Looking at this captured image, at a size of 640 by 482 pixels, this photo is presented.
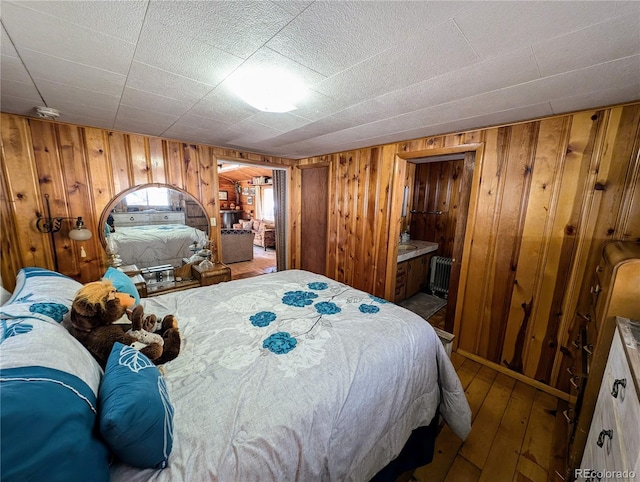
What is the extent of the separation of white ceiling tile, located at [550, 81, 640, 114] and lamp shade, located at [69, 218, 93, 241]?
3.89 m

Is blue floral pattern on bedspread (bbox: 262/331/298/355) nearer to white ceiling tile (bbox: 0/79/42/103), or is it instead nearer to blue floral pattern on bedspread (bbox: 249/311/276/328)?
blue floral pattern on bedspread (bbox: 249/311/276/328)

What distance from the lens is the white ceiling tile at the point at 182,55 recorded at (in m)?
1.05

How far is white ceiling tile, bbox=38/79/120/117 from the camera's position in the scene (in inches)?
60.4

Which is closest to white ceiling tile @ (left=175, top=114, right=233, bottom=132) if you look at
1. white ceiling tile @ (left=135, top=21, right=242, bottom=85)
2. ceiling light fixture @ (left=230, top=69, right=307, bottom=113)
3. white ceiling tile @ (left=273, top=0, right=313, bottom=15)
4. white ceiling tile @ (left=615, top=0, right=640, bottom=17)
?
ceiling light fixture @ (left=230, top=69, right=307, bottom=113)

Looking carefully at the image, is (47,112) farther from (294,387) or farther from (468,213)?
(468,213)

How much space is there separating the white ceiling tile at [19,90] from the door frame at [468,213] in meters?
3.01

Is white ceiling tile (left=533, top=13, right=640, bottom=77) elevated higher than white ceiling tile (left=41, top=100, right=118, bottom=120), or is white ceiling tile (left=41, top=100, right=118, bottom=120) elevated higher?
white ceiling tile (left=533, top=13, right=640, bottom=77)

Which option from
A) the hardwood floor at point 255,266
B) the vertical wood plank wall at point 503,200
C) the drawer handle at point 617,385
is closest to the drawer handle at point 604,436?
A: the drawer handle at point 617,385

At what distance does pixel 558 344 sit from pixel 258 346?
2.36 m

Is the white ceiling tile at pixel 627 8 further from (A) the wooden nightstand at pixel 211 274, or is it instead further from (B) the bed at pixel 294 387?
(A) the wooden nightstand at pixel 211 274

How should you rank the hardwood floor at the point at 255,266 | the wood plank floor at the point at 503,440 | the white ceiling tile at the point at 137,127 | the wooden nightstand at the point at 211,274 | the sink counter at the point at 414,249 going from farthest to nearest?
the hardwood floor at the point at 255,266 < the sink counter at the point at 414,249 < the wooden nightstand at the point at 211,274 < the white ceiling tile at the point at 137,127 < the wood plank floor at the point at 503,440

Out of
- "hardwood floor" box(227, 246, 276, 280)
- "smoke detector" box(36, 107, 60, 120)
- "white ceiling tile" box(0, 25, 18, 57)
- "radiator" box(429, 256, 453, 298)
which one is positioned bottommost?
"hardwood floor" box(227, 246, 276, 280)

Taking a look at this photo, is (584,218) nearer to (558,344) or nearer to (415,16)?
(558,344)

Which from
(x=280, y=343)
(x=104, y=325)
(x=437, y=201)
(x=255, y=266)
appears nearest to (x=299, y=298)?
(x=280, y=343)
